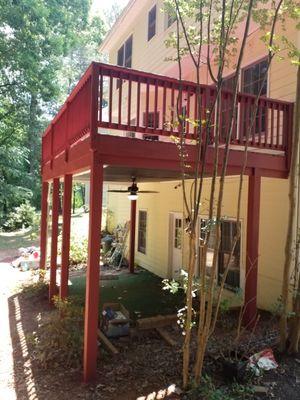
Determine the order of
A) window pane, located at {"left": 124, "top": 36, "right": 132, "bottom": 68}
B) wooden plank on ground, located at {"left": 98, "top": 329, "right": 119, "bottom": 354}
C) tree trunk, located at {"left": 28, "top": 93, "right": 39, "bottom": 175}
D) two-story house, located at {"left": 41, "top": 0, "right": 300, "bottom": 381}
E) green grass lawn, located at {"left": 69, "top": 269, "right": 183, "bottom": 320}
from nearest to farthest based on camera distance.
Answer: two-story house, located at {"left": 41, "top": 0, "right": 300, "bottom": 381}
wooden plank on ground, located at {"left": 98, "top": 329, "right": 119, "bottom": 354}
green grass lawn, located at {"left": 69, "top": 269, "right": 183, "bottom": 320}
window pane, located at {"left": 124, "top": 36, "right": 132, "bottom": 68}
tree trunk, located at {"left": 28, "top": 93, "right": 39, "bottom": 175}

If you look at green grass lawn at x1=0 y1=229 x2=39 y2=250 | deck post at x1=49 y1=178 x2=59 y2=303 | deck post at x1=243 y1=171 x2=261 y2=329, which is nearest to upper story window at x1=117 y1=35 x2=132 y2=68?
deck post at x1=49 y1=178 x2=59 y2=303

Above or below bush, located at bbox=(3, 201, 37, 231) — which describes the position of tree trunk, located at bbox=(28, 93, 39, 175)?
above

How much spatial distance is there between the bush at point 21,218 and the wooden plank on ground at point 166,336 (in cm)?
1880

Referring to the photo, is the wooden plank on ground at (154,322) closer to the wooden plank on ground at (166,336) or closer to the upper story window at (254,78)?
the wooden plank on ground at (166,336)

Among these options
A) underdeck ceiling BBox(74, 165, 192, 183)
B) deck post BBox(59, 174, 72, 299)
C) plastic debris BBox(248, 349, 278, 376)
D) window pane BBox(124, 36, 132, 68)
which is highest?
window pane BBox(124, 36, 132, 68)

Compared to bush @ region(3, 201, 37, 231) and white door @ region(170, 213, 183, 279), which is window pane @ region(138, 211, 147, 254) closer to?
white door @ region(170, 213, 183, 279)

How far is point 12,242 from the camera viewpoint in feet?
63.9

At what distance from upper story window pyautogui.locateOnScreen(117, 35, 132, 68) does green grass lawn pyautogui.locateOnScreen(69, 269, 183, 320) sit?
29.9ft

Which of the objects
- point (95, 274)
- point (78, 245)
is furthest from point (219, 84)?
point (78, 245)

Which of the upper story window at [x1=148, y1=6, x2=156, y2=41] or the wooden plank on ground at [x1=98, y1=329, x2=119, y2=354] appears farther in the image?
the upper story window at [x1=148, y1=6, x2=156, y2=41]

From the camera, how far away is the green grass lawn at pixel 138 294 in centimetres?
826

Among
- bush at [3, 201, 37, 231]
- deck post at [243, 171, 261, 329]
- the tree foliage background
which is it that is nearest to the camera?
deck post at [243, 171, 261, 329]

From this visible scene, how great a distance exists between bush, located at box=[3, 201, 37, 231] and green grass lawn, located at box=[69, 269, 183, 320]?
13.6 meters

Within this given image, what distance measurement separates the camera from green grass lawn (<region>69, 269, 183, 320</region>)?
8.26 m
